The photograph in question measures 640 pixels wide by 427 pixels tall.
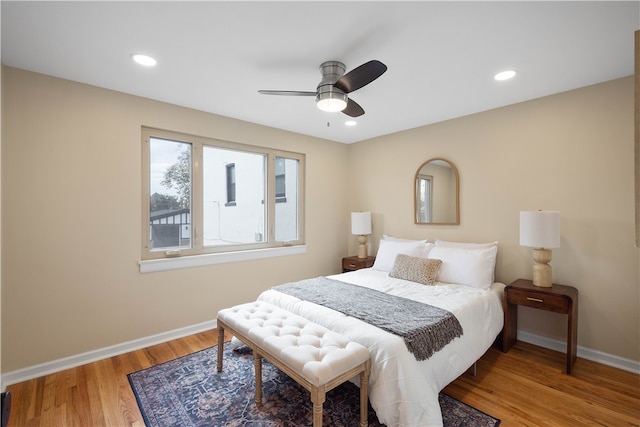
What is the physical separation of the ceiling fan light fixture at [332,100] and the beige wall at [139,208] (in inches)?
68.7

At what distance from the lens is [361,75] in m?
1.90

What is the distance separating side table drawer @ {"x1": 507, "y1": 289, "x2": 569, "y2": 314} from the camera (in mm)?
2482

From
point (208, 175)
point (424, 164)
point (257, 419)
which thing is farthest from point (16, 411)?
point (424, 164)

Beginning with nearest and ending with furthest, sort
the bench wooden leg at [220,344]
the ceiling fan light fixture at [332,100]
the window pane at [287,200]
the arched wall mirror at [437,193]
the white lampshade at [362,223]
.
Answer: the ceiling fan light fixture at [332,100] < the bench wooden leg at [220,344] < the arched wall mirror at [437,193] < the window pane at [287,200] < the white lampshade at [362,223]

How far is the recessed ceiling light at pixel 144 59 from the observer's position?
2155mm

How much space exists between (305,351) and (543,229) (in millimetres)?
2336

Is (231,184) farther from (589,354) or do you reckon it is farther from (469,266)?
(589,354)

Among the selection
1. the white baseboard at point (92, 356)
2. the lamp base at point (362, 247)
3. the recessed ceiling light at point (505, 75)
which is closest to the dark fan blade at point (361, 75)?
the recessed ceiling light at point (505, 75)

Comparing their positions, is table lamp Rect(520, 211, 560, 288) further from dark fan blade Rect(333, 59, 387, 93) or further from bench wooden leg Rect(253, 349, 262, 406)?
bench wooden leg Rect(253, 349, 262, 406)

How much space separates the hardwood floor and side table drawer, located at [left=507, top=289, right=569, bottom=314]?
53 cm

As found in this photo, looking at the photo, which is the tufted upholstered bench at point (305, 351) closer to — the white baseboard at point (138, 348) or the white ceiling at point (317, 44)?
the white baseboard at point (138, 348)

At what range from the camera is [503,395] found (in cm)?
218

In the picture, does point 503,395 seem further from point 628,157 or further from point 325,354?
point 628,157

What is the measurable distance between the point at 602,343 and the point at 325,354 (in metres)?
2.69
